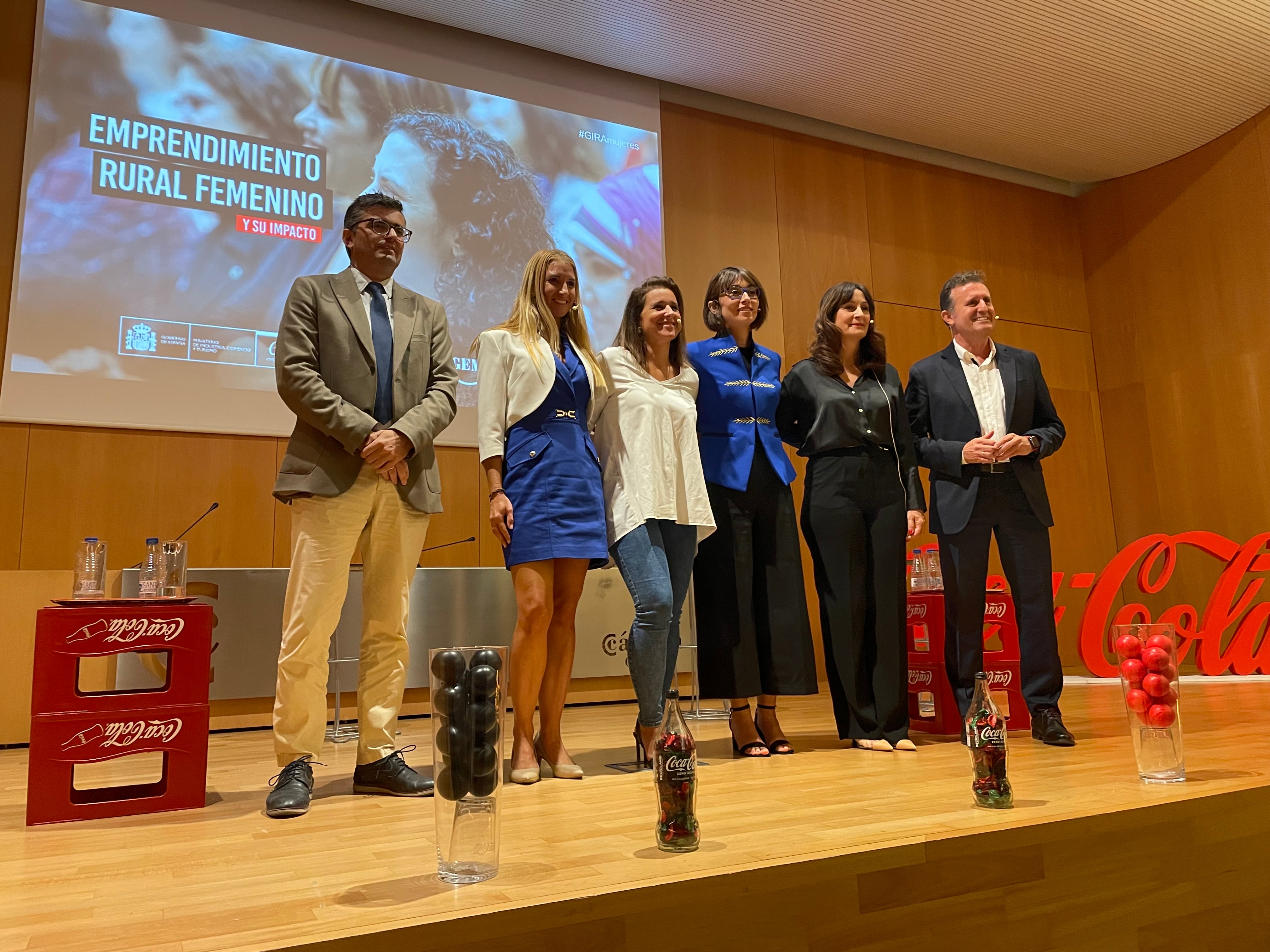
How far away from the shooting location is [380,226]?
8.18 ft

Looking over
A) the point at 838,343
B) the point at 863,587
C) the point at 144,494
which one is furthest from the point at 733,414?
the point at 144,494

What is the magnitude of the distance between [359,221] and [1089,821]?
2.17 metres

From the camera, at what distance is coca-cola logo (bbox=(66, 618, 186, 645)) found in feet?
7.16

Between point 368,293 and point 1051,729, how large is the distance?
7.75ft

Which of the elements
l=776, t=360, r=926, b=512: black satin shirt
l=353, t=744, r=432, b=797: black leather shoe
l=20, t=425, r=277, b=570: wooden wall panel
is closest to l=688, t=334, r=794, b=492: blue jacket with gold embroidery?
l=776, t=360, r=926, b=512: black satin shirt

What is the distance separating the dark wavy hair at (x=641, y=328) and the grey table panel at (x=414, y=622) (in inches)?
64.4

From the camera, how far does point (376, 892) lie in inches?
54.3

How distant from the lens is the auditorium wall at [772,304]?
439cm

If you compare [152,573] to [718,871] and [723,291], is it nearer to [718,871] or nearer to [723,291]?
[723,291]

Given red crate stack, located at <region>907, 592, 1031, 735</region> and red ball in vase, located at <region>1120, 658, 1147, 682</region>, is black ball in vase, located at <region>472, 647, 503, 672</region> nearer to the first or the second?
red ball in vase, located at <region>1120, 658, 1147, 682</region>

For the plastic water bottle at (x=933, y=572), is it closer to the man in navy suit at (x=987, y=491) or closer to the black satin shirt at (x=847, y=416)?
the man in navy suit at (x=987, y=491)

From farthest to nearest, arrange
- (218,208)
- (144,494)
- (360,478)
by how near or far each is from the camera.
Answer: (218,208) → (144,494) → (360,478)

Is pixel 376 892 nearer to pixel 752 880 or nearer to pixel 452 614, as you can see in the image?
pixel 752 880

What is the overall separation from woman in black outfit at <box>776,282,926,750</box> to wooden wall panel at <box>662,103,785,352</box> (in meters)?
2.92
